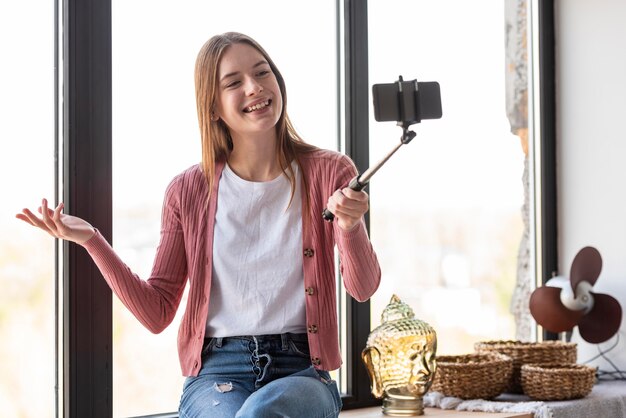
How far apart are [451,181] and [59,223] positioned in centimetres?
161

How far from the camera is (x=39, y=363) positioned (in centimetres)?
233

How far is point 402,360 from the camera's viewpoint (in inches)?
104

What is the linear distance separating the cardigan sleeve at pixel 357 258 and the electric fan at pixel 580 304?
122 centimetres

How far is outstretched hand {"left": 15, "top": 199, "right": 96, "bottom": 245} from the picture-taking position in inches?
79.5

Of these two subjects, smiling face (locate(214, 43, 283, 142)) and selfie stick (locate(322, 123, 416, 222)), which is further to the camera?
smiling face (locate(214, 43, 283, 142))

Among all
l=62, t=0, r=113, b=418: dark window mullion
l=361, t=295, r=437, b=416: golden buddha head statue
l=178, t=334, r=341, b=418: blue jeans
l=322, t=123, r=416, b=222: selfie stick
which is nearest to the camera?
l=322, t=123, r=416, b=222: selfie stick

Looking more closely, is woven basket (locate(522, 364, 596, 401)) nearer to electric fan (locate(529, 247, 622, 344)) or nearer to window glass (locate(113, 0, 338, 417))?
electric fan (locate(529, 247, 622, 344))

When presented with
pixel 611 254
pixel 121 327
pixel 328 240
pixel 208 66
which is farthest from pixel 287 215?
pixel 611 254

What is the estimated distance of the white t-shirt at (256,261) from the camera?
6.99 ft

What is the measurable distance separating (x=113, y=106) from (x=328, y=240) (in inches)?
26.9

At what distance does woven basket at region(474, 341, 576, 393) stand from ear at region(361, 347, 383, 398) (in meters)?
0.53

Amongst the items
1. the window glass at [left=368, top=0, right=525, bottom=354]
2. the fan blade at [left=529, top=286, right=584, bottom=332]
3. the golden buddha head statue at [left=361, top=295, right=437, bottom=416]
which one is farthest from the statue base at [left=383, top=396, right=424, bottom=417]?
the fan blade at [left=529, top=286, right=584, bottom=332]

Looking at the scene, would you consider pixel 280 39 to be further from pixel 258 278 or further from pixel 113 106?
pixel 258 278

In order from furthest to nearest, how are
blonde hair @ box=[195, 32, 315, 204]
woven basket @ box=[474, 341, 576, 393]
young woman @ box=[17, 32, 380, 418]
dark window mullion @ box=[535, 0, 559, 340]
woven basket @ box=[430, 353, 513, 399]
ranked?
dark window mullion @ box=[535, 0, 559, 340]
woven basket @ box=[474, 341, 576, 393]
woven basket @ box=[430, 353, 513, 399]
blonde hair @ box=[195, 32, 315, 204]
young woman @ box=[17, 32, 380, 418]
